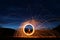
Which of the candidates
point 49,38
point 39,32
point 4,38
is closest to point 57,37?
point 49,38

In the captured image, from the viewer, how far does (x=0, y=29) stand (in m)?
15.2

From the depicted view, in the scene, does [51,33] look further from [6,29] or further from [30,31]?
[6,29]

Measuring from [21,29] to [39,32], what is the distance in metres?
1.83

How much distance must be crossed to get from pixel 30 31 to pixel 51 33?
7.12 ft

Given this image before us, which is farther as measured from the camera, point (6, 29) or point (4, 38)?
point (6, 29)

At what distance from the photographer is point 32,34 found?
1279 cm

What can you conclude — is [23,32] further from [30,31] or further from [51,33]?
[51,33]

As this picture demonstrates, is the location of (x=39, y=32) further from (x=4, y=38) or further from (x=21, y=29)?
(x=4, y=38)

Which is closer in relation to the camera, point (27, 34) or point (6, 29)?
point (27, 34)

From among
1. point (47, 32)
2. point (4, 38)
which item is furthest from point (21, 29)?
point (47, 32)

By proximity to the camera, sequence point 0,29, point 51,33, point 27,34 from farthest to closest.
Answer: point 0,29, point 51,33, point 27,34

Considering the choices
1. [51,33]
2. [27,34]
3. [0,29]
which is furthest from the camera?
[0,29]

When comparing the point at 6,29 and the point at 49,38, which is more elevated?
the point at 6,29

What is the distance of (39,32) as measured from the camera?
45.4 ft
